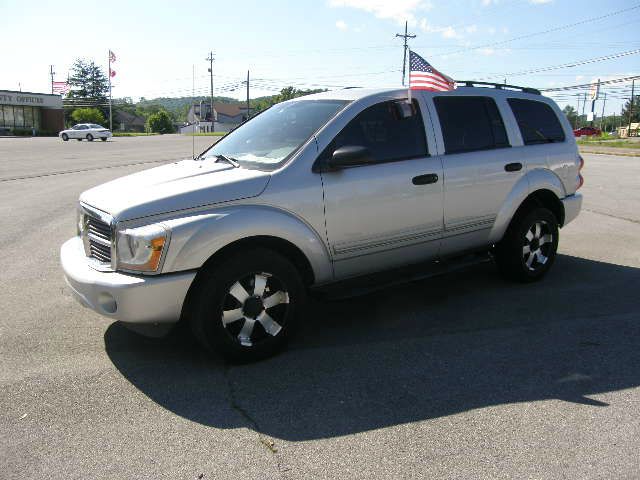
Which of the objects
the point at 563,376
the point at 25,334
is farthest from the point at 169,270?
the point at 563,376

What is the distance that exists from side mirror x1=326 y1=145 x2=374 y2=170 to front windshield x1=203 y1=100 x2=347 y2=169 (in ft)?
1.04

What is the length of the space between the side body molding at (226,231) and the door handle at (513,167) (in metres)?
2.20

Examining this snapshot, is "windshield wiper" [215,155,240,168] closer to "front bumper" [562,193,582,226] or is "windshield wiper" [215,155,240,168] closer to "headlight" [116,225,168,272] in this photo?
"headlight" [116,225,168,272]

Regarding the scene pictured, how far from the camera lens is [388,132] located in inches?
181

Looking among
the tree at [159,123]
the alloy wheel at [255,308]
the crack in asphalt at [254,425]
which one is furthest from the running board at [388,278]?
the tree at [159,123]

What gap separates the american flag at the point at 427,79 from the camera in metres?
4.98

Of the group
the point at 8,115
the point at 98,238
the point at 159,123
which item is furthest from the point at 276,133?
the point at 159,123

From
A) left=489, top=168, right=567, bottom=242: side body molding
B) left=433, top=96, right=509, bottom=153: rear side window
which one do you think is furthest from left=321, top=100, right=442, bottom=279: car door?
left=489, top=168, right=567, bottom=242: side body molding

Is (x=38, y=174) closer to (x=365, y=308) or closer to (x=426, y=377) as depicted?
(x=365, y=308)

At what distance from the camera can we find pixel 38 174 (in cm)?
1706

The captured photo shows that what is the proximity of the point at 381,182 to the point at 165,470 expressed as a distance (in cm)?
258

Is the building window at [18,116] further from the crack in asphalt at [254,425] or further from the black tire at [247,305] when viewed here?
the crack in asphalt at [254,425]

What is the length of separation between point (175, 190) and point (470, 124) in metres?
2.83

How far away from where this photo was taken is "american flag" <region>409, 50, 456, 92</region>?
196 inches
